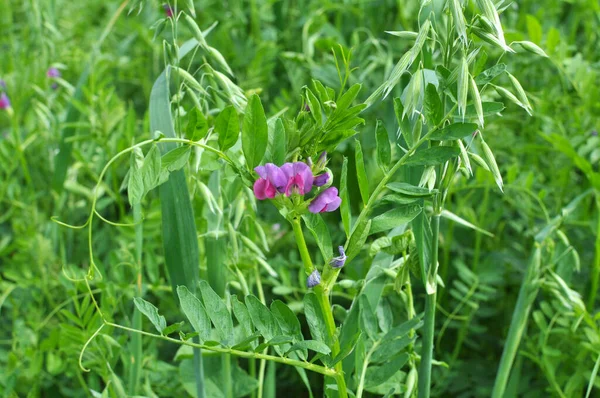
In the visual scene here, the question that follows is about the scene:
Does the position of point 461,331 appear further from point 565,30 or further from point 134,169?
point 565,30

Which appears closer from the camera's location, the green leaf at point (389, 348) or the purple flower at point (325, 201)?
the purple flower at point (325, 201)

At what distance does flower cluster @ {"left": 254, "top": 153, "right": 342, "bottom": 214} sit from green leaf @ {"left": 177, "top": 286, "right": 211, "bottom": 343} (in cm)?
15

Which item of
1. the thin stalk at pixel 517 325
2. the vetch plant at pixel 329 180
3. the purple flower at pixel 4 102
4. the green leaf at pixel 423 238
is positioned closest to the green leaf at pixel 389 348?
the vetch plant at pixel 329 180

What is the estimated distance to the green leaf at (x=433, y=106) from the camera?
844mm

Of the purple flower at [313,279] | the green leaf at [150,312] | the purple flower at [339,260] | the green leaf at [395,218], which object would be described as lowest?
the green leaf at [150,312]

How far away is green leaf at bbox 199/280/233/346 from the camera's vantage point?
871mm

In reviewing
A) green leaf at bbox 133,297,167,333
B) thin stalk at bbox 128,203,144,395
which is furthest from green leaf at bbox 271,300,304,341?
thin stalk at bbox 128,203,144,395

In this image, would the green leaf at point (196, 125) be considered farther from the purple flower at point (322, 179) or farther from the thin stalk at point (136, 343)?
the thin stalk at point (136, 343)

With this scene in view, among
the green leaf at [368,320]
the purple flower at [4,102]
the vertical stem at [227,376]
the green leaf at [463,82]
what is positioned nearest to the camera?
the green leaf at [463,82]

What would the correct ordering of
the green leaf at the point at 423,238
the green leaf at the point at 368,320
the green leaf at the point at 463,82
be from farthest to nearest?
the green leaf at the point at 368,320 < the green leaf at the point at 423,238 < the green leaf at the point at 463,82

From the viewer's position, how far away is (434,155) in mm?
843

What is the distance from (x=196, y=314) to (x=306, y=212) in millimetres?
173

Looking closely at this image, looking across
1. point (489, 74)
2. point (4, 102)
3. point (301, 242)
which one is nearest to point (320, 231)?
point (301, 242)

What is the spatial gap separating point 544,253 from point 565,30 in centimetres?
116
